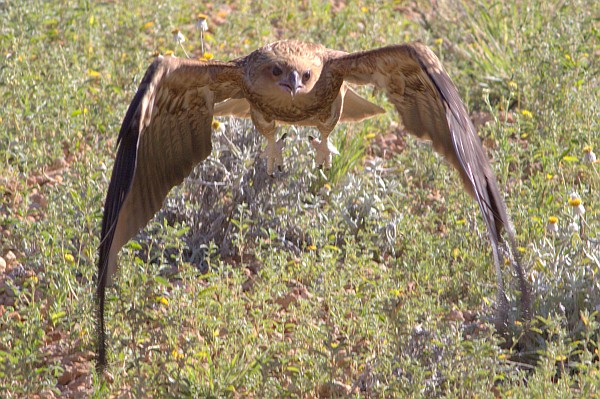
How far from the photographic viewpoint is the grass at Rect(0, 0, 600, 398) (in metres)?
5.81

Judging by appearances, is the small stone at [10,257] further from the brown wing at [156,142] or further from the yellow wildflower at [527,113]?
the yellow wildflower at [527,113]

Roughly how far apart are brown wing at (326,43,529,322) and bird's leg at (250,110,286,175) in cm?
50

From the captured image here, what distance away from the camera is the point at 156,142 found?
6355mm

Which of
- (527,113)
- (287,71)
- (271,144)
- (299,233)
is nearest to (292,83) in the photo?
(287,71)

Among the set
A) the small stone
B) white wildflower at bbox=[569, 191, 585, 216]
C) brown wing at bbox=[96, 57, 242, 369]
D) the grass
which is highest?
brown wing at bbox=[96, 57, 242, 369]

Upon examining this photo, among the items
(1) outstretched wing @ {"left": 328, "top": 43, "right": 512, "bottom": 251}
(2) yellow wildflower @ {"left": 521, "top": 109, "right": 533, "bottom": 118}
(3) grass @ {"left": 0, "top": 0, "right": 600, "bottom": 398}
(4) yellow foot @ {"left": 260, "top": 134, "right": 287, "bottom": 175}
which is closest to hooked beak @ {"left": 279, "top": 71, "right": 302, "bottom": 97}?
(1) outstretched wing @ {"left": 328, "top": 43, "right": 512, "bottom": 251}

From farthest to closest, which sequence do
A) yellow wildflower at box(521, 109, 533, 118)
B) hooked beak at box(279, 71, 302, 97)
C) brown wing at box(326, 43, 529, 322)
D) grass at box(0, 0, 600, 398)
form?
yellow wildflower at box(521, 109, 533, 118)
hooked beak at box(279, 71, 302, 97)
grass at box(0, 0, 600, 398)
brown wing at box(326, 43, 529, 322)

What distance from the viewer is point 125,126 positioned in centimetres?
546

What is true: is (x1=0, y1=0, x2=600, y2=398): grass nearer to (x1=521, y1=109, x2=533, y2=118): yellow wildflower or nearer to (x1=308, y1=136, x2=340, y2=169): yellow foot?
(x1=521, y1=109, x2=533, y2=118): yellow wildflower

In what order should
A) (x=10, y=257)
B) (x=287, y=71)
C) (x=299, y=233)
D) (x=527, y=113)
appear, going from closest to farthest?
(x=287, y=71), (x=10, y=257), (x=299, y=233), (x=527, y=113)

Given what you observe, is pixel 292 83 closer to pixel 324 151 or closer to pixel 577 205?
pixel 324 151

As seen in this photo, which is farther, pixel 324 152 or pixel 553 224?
pixel 324 152

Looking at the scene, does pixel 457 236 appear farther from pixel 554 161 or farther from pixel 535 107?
pixel 535 107

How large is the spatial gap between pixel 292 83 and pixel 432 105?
75cm
